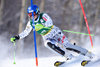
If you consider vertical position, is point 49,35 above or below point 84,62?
above

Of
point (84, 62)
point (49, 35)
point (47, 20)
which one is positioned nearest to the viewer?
point (47, 20)

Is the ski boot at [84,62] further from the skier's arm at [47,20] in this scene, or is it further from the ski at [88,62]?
the skier's arm at [47,20]

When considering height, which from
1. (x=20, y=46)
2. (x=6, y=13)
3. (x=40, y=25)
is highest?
(x=6, y=13)

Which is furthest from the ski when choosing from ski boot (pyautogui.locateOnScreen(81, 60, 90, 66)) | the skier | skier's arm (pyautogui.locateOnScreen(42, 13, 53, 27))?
skier's arm (pyautogui.locateOnScreen(42, 13, 53, 27))

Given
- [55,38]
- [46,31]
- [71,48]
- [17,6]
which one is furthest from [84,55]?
[17,6]

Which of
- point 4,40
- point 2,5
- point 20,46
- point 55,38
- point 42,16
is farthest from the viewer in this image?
point 2,5

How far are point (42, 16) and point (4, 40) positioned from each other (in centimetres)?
1338

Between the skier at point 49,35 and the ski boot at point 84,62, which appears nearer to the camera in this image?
the skier at point 49,35

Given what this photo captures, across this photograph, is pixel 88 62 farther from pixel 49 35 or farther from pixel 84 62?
pixel 49 35

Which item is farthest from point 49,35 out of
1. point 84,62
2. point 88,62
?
point 88,62

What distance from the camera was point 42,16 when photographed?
16.7 ft

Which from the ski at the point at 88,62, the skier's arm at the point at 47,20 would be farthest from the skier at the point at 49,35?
the ski at the point at 88,62

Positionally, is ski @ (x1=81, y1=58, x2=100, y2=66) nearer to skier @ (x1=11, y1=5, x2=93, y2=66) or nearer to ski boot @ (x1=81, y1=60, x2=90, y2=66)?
ski boot @ (x1=81, y1=60, x2=90, y2=66)

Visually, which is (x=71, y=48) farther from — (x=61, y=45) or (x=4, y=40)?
(x=4, y=40)
